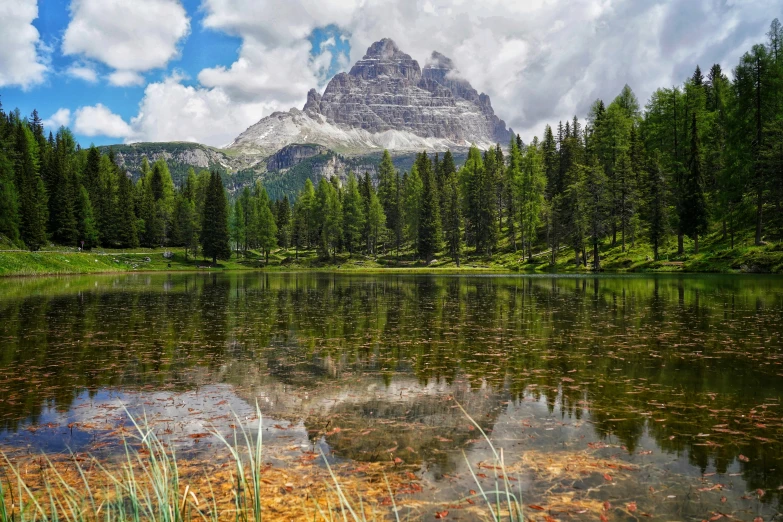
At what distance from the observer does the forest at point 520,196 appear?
171 feet

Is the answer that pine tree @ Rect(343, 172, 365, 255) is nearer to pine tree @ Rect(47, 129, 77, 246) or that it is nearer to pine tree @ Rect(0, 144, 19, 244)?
pine tree @ Rect(47, 129, 77, 246)

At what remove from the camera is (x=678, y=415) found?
854 cm

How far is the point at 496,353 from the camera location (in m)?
14.1

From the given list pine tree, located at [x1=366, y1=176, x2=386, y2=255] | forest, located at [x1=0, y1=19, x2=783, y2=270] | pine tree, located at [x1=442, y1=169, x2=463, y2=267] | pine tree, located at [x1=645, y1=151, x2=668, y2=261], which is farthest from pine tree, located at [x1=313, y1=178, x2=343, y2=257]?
pine tree, located at [x1=645, y1=151, x2=668, y2=261]

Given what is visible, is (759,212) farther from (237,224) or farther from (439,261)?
(237,224)

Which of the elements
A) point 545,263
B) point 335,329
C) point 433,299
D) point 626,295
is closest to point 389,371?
point 335,329

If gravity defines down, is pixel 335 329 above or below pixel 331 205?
below

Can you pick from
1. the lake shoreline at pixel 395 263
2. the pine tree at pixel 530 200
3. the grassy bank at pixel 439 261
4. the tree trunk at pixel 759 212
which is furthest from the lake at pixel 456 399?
the pine tree at pixel 530 200

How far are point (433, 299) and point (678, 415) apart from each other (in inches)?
868

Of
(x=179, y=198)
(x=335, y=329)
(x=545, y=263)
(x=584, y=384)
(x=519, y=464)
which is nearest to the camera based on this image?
(x=519, y=464)

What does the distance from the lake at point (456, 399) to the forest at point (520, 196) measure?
41.8 m

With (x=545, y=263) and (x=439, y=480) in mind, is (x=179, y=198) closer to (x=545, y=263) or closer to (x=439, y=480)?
(x=545, y=263)

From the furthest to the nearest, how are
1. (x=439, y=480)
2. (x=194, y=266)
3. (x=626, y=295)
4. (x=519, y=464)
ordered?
(x=194, y=266)
(x=626, y=295)
(x=519, y=464)
(x=439, y=480)

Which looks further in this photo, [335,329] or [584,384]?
[335,329]
